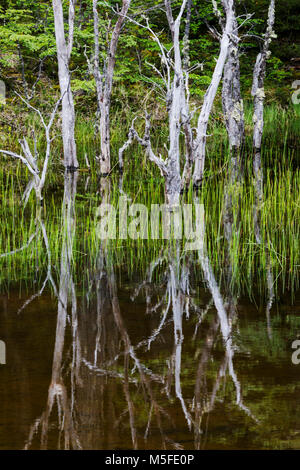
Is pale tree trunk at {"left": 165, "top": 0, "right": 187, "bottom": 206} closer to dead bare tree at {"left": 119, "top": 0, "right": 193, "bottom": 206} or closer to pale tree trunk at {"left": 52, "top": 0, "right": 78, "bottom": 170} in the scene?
dead bare tree at {"left": 119, "top": 0, "right": 193, "bottom": 206}

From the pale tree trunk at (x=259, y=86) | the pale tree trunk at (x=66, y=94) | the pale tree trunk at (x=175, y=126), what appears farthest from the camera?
the pale tree trunk at (x=66, y=94)

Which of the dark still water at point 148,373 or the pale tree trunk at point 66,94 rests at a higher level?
the pale tree trunk at point 66,94

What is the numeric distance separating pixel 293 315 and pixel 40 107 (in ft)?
46.7

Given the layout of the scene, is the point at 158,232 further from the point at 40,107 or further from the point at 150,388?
the point at 40,107

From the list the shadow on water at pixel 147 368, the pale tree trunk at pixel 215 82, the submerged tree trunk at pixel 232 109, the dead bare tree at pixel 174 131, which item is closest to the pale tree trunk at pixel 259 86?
the submerged tree trunk at pixel 232 109

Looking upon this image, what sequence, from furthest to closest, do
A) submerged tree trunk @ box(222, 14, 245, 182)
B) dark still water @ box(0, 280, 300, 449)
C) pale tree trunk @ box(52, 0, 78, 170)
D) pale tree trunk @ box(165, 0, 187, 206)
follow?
1. pale tree trunk @ box(52, 0, 78, 170)
2. submerged tree trunk @ box(222, 14, 245, 182)
3. pale tree trunk @ box(165, 0, 187, 206)
4. dark still water @ box(0, 280, 300, 449)

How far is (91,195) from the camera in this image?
972cm

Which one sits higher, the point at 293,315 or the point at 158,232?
the point at 158,232

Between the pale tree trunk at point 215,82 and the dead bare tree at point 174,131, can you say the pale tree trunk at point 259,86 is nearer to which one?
the pale tree trunk at point 215,82

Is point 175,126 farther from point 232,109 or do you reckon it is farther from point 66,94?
point 66,94

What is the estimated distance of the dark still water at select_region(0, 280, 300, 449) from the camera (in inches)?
100

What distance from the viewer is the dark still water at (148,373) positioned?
2551 mm

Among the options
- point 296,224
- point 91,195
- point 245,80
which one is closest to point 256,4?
point 245,80

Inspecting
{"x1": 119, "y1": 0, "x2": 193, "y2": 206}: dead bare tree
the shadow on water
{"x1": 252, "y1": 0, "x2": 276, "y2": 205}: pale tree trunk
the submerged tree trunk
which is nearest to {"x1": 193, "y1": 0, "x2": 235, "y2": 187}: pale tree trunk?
{"x1": 119, "y1": 0, "x2": 193, "y2": 206}: dead bare tree
